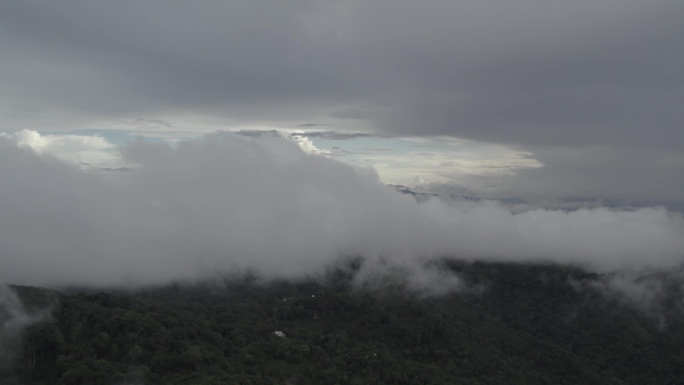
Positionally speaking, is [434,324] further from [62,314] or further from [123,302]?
[62,314]

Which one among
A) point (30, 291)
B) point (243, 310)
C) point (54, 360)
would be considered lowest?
point (243, 310)

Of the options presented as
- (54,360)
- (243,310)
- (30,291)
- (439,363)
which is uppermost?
(30,291)

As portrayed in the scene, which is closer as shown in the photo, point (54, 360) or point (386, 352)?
point (54, 360)

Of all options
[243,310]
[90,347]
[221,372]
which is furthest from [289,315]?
[90,347]

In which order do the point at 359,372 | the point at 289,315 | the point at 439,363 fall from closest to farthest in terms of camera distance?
the point at 359,372, the point at 439,363, the point at 289,315

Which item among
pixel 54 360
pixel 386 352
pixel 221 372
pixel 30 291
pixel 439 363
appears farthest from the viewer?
pixel 439 363

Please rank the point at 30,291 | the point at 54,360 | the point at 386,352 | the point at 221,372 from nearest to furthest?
1. the point at 54,360
2. the point at 221,372
3. the point at 30,291
4. the point at 386,352

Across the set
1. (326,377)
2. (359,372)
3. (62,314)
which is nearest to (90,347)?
(62,314)

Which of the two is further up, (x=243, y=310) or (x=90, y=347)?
(x=90, y=347)

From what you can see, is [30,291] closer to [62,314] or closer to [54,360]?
[62,314]
